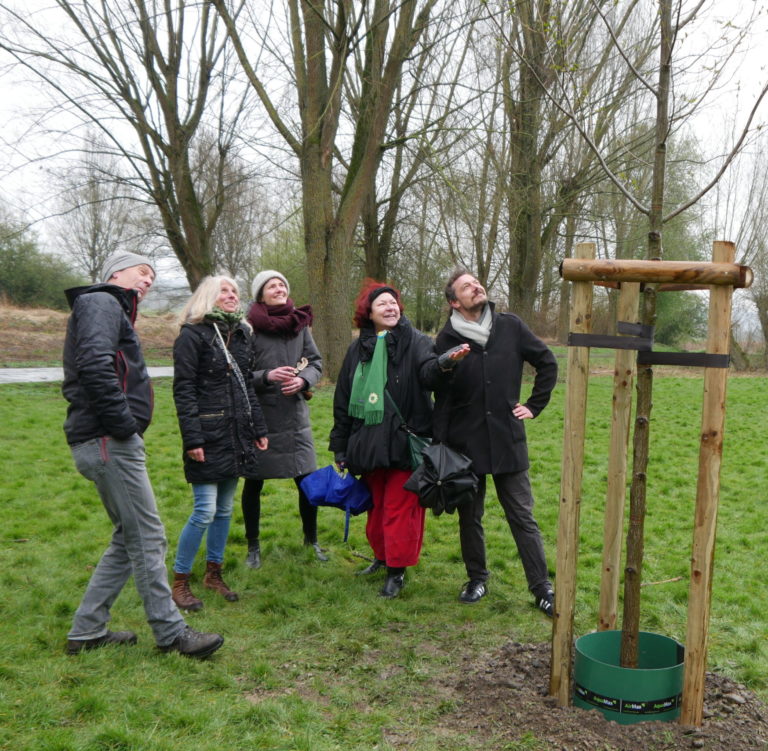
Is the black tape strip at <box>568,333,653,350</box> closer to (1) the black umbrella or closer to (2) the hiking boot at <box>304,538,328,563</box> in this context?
(1) the black umbrella

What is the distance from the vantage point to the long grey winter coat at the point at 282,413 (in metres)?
5.19

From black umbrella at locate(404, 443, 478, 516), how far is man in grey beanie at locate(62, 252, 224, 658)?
1.40 meters

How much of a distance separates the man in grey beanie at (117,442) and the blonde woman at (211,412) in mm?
582

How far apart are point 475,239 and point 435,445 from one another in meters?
14.9

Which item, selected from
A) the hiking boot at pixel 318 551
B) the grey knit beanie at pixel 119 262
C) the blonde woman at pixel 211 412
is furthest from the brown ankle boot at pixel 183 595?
the grey knit beanie at pixel 119 262

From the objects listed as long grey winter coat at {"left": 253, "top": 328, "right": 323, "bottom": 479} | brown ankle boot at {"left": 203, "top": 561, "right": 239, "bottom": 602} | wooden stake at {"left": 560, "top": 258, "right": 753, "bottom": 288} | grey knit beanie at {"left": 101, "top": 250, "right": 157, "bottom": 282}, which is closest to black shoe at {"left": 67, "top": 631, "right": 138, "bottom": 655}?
brown ankle boot at {"left": 203, "top": 561, "right": 239, "bottom": 602}

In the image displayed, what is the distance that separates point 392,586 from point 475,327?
1.80 metres

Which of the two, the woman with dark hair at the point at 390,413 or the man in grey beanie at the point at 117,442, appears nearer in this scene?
the man in grey beanie at the point at 117,442

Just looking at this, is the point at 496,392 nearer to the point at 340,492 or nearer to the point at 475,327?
the point at 475,327

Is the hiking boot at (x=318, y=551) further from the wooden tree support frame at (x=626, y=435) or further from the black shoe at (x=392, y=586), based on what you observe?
the wooden tree support frame at (x=626, y=435)

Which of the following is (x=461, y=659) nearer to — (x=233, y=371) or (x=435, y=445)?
(x=435, y=445)

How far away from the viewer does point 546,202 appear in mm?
17125

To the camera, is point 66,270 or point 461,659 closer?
point 461,659

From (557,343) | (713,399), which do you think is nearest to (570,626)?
(713,399)
